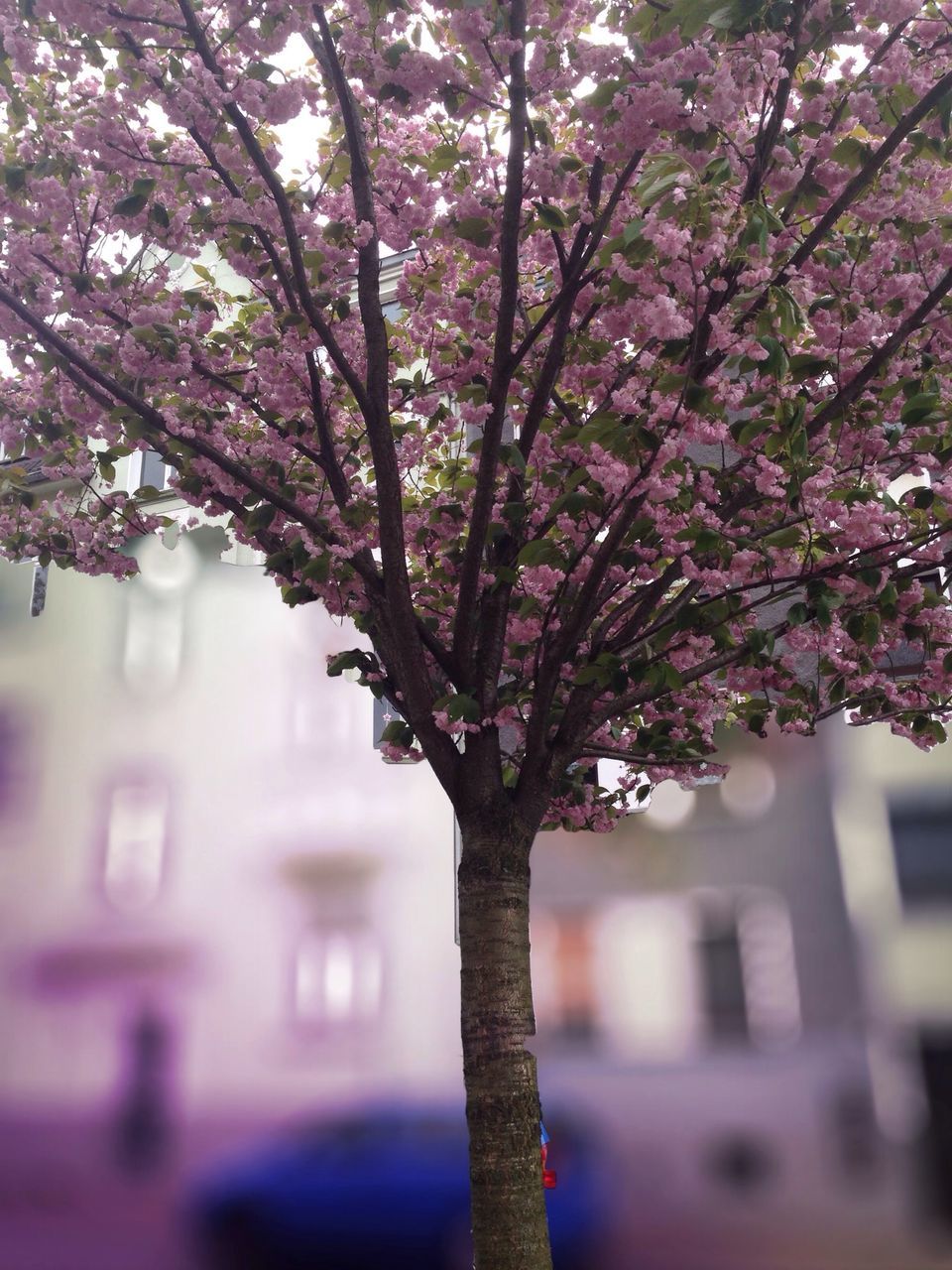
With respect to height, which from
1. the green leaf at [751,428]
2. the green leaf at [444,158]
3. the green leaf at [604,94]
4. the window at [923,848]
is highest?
the green leaf at [444,158]

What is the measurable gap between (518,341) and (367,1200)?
169 inches

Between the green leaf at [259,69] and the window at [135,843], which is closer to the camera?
the green leaf at [259,69]

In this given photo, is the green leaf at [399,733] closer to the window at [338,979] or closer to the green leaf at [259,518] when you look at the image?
the green leaf at [259,518]

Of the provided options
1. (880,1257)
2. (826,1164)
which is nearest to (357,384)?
(826,1164)

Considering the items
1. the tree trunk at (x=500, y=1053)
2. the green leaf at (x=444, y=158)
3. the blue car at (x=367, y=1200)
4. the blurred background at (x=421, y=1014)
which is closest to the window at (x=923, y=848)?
the blurred background at (x=421, y=1014)

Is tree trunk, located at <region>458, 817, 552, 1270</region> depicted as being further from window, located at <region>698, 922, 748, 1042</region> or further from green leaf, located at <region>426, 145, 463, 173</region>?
green leaf, located at <region>426, 145, 463, 173</region>

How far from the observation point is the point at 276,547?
379 cm

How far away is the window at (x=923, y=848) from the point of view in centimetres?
458

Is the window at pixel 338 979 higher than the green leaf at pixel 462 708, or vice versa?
the green leaf at pixel 462 708

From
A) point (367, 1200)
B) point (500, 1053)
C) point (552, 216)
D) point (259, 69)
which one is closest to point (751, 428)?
point (552, 216)

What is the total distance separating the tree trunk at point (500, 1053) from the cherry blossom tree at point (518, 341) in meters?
0.01

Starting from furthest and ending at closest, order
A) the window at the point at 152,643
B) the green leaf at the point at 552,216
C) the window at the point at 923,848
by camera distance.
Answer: the window at the point at 152,643 < the window at the point at 923,848 < the green leaf at the point at 552,216

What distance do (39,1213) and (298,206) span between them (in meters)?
5.79

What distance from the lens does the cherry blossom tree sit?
269 cm
